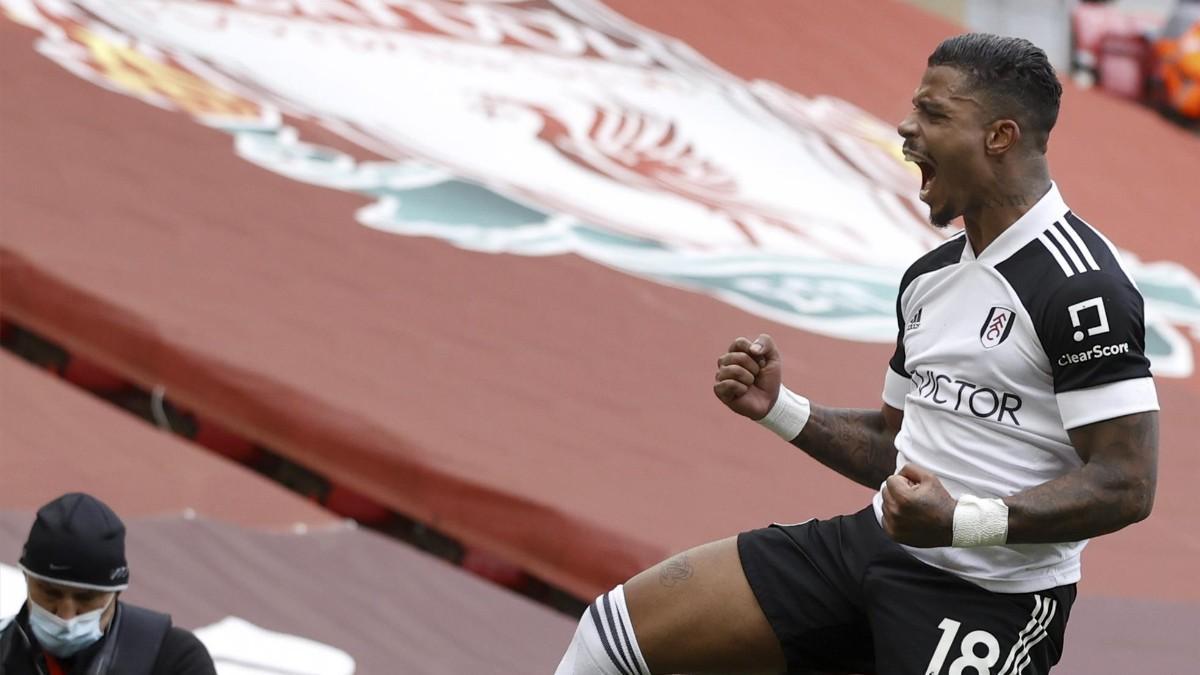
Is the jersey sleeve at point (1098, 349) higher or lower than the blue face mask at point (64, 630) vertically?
higher

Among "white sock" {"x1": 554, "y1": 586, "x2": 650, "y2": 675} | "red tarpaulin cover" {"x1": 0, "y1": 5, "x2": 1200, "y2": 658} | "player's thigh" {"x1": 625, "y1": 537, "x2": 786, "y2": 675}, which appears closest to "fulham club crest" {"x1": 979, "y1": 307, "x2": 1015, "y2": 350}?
"player's thigh" {"x1": 625, "y1": 537, "x2": 786, "y2": 675}

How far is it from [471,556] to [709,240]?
2.14 meters

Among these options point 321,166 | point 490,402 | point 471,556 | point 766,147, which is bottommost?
point 471,556

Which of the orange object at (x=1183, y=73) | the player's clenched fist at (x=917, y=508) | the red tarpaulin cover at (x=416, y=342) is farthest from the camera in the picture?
the orange object at (x=1183, y=73)

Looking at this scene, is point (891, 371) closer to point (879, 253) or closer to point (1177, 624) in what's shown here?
point (1177, 624)

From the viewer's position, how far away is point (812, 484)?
13.4 feet

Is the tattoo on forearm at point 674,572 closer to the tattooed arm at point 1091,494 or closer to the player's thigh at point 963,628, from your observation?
the player's thigh at point 963,628

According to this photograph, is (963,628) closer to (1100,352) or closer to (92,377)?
(1100,352)

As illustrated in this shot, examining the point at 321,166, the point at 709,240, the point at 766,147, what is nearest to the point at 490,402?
the point at 321,166

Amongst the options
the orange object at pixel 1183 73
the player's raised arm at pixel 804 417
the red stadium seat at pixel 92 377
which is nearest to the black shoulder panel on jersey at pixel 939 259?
the player's raised arm at pixel 804 417

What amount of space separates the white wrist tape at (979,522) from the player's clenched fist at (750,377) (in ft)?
1.35

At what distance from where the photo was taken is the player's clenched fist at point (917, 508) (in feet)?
5.46

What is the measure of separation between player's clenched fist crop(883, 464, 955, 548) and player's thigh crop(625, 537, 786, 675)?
0.35 m

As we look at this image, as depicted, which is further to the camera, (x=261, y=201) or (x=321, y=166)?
(x=321, y=166)
